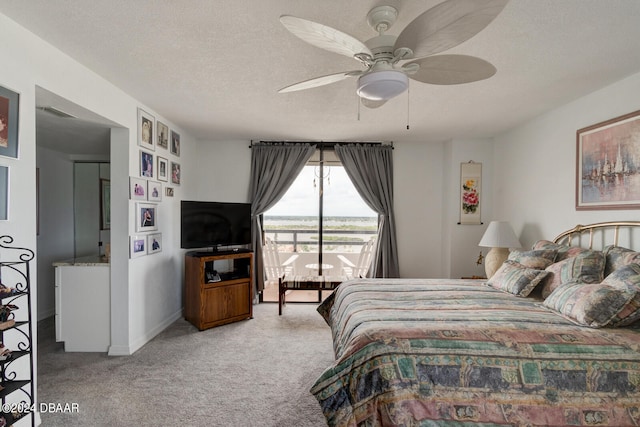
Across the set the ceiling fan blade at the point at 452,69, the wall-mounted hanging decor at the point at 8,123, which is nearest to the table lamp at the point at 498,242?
the ceiling fan blade at the point at 452,69

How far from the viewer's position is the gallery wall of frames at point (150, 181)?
3223 millimetres

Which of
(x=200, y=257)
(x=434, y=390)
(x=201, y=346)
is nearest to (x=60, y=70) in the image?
(x=200, y=257)

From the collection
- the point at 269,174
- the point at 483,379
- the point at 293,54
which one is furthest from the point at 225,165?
the point at 483,379

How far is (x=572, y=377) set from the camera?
5.24ft

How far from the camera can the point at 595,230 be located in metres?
2.87

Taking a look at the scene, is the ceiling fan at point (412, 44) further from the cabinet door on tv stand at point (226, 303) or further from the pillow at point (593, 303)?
the cabinet door on tv stand at point (226, 303)

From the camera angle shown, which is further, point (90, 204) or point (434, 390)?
point (90, 204)

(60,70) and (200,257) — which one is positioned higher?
(60,70)

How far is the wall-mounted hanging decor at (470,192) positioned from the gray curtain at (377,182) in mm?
1030

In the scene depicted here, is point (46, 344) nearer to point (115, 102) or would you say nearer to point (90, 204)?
point (90, 204)

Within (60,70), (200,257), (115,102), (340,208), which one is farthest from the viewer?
(340,208)

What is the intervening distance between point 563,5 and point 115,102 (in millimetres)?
3419

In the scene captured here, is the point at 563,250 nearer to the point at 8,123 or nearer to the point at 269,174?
the point at 269,174

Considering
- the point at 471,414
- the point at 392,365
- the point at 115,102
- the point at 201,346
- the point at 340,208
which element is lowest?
the point at 201,346
